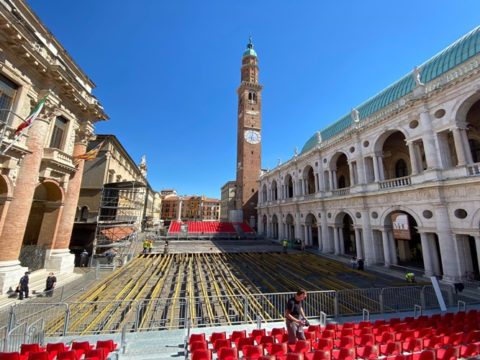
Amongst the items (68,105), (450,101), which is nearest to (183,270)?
(68,105)

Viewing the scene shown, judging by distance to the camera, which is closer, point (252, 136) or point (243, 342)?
point (243, 342)

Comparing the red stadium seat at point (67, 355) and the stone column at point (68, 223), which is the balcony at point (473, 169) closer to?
the red stadium seat at point (67, 355)

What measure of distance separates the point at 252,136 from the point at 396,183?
36183 mm

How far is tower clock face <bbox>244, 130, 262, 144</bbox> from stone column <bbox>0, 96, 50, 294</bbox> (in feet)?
132

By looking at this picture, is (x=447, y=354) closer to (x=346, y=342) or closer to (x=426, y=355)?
(x=426, y=355)

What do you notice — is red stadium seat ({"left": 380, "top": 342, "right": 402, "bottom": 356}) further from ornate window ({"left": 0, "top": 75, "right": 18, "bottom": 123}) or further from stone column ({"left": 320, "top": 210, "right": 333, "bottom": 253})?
stone column ({"left": 320, "top": 210, "right": 333, "bottom": 253})

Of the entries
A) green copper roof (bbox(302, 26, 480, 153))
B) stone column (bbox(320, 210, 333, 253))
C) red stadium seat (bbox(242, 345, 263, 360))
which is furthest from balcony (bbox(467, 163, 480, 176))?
red stadium seat (bbox(242, 345, 263, 360))

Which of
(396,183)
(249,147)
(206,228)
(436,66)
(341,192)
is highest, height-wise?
(249,147)

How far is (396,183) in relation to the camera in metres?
18.9

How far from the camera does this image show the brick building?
11.8 meters

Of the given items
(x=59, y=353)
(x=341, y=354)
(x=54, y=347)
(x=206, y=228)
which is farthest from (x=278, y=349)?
(x=206, y=228)

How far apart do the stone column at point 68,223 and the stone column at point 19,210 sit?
3222 mm

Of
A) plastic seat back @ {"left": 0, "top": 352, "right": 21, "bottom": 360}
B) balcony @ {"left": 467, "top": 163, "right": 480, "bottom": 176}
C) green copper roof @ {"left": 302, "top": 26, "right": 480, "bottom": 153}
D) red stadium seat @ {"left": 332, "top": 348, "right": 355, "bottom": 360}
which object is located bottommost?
red stadium seat @ {"left": 332, "top": 348, "right": 355, "bottom": 360}

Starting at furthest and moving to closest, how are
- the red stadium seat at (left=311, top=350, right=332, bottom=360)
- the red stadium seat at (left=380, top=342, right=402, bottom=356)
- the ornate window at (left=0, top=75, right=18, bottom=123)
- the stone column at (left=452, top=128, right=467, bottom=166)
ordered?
1. the stone column at (left=452, top=128, right=467, bottom=166)
2. the ornate window at (left=0, top=75, right=18, bottom=123)
3. the red stadium seat at (left=380, top=342, right=402, bottom=356)
4. the red stadium seat at (left=311, top=350, right=332, bottom=360)
